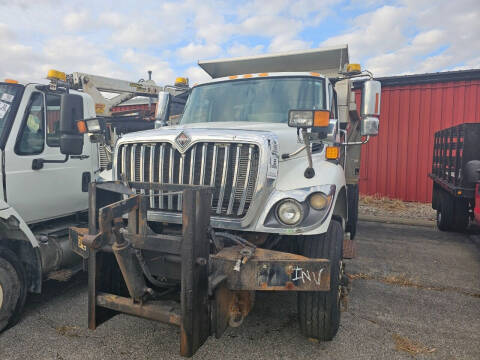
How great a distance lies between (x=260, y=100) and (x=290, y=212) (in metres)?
1.78

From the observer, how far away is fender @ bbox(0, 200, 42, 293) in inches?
123

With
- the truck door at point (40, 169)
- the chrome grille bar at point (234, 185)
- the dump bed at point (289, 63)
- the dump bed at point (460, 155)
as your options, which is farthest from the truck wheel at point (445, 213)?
the truck door at point (40, 169)

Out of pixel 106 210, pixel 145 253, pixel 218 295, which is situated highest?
pixel 106 210

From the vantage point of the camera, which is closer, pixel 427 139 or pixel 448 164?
pixel 448 164

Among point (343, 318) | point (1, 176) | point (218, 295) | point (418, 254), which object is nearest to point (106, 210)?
point (218, 295)

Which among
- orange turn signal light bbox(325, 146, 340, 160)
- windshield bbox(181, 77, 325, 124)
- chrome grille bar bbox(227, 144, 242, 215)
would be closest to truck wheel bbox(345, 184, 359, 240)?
windshield bbox(181, 77, 325, 124)

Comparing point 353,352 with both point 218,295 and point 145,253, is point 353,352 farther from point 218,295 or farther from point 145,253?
point 145,253

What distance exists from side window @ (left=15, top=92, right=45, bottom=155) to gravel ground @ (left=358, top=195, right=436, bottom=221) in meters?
7.76

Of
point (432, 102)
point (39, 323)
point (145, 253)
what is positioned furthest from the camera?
point (432, 102)

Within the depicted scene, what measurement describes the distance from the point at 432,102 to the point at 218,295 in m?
10.1

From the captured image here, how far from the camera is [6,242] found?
3322mm

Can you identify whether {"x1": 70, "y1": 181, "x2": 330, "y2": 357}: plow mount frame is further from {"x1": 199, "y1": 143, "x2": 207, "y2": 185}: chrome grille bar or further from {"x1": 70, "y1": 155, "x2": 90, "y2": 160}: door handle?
{"x1": 70, "y1": 155, "x2": 90, "y2": 160}: door handle

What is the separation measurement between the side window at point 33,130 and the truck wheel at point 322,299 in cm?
283

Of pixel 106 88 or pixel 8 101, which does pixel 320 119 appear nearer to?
pixel 8 101
